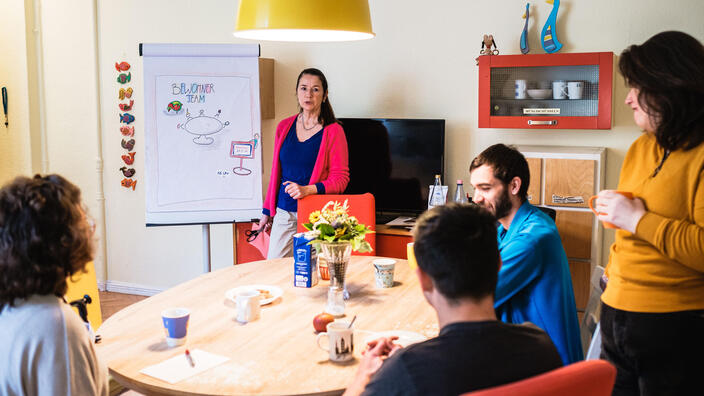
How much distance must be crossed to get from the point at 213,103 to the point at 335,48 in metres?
0.94

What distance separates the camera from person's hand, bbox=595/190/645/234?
1.67m

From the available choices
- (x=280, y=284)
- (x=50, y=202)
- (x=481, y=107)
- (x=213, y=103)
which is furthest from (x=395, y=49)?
(x=50, y=202)

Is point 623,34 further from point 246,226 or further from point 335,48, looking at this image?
point 246,226

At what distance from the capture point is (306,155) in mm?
A: 3977

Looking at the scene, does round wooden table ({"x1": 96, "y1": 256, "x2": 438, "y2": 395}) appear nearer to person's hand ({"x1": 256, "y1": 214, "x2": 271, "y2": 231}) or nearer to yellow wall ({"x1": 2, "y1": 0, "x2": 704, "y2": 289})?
person's hand ({"x1": 256, "y1": 214, "x2": 271, "y2": 231})

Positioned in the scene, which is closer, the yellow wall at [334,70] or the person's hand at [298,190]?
the person's hand at [298,190]

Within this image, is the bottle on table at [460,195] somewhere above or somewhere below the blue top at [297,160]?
below

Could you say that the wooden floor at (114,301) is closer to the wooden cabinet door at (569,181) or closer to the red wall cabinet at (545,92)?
the red wall cabinet at (545,92)

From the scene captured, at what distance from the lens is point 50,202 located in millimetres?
1463

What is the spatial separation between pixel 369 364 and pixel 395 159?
9.48ft

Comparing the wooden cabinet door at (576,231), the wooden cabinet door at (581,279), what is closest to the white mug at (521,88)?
the wooden cabinet door at (576,231)

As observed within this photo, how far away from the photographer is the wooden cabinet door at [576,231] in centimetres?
370

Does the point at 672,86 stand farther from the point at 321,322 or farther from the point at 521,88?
the point at 521,88

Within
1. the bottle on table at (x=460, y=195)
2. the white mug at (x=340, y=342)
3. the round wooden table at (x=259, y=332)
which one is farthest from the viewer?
the bottle on table at (x=460, y=195)
